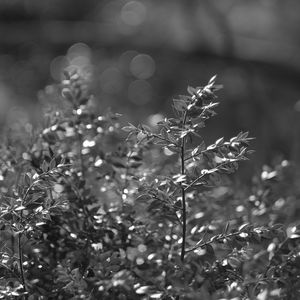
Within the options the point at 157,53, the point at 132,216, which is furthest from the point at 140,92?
the point at 132,216

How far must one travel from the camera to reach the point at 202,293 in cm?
61

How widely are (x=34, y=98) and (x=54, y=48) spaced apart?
1.73ft

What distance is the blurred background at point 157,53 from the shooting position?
12.5ft

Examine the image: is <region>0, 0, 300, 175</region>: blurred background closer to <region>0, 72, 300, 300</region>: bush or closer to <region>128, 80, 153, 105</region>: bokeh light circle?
<region>128, 80, 153, 105</region>: bokeh light circle

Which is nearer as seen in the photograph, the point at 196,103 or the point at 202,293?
the point at 202,293

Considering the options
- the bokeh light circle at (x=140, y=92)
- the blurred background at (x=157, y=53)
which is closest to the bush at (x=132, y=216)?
the blurred background at (x=157, y=53)

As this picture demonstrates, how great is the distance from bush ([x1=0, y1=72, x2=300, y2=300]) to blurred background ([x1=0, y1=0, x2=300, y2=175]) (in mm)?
2454

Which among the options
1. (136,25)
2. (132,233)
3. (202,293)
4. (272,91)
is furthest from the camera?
(136,25)

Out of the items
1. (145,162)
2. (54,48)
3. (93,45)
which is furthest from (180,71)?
(145,162)

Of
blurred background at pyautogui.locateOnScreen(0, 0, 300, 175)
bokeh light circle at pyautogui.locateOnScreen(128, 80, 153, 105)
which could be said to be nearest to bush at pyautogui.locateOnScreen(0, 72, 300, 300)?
blurred background at pyautogui.locateOnScreen(0, 0, 300, 175)

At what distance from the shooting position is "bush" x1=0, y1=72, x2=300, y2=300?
731mm

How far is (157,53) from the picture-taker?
4297 mm

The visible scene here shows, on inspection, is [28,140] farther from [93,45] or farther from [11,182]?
[93,45]

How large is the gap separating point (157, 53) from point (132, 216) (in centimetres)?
348
